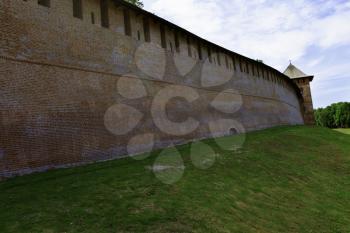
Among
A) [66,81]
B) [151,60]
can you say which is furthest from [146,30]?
[66,81]

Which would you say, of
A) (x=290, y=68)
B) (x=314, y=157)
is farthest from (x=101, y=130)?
(x=290, y=68)

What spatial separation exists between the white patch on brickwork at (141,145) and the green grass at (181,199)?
27.1 inches

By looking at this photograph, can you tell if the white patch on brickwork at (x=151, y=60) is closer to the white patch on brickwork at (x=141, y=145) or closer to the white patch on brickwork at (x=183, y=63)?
the white patch on brickwork at (x=183, y=63)

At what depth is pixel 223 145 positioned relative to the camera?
12.7 m

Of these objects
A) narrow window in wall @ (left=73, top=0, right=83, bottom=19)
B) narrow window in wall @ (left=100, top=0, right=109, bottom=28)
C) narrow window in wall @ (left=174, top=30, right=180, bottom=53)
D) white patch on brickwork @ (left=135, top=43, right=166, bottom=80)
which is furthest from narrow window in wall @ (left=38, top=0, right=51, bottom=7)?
narrow window in wall @ (left=174, top=30, right=180, bottom=53)

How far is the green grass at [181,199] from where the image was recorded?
5.04m

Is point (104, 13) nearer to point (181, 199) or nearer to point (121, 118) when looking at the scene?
point (121, 118)

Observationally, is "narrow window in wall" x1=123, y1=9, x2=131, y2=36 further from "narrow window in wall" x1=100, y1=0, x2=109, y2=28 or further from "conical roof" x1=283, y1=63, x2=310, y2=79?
"conical roof" x1=283, y1=63, x2=310, y2=79

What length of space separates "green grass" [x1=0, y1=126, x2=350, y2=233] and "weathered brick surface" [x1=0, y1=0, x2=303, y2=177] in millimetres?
683

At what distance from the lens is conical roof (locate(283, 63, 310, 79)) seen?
41.1 m

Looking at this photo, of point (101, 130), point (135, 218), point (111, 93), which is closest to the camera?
point (135, 218)

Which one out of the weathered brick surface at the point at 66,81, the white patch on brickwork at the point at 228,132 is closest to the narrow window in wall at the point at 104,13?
the weathered brick surface at the point at 66,81

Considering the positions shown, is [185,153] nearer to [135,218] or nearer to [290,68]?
[135,218]

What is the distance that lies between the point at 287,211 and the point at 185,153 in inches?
167
